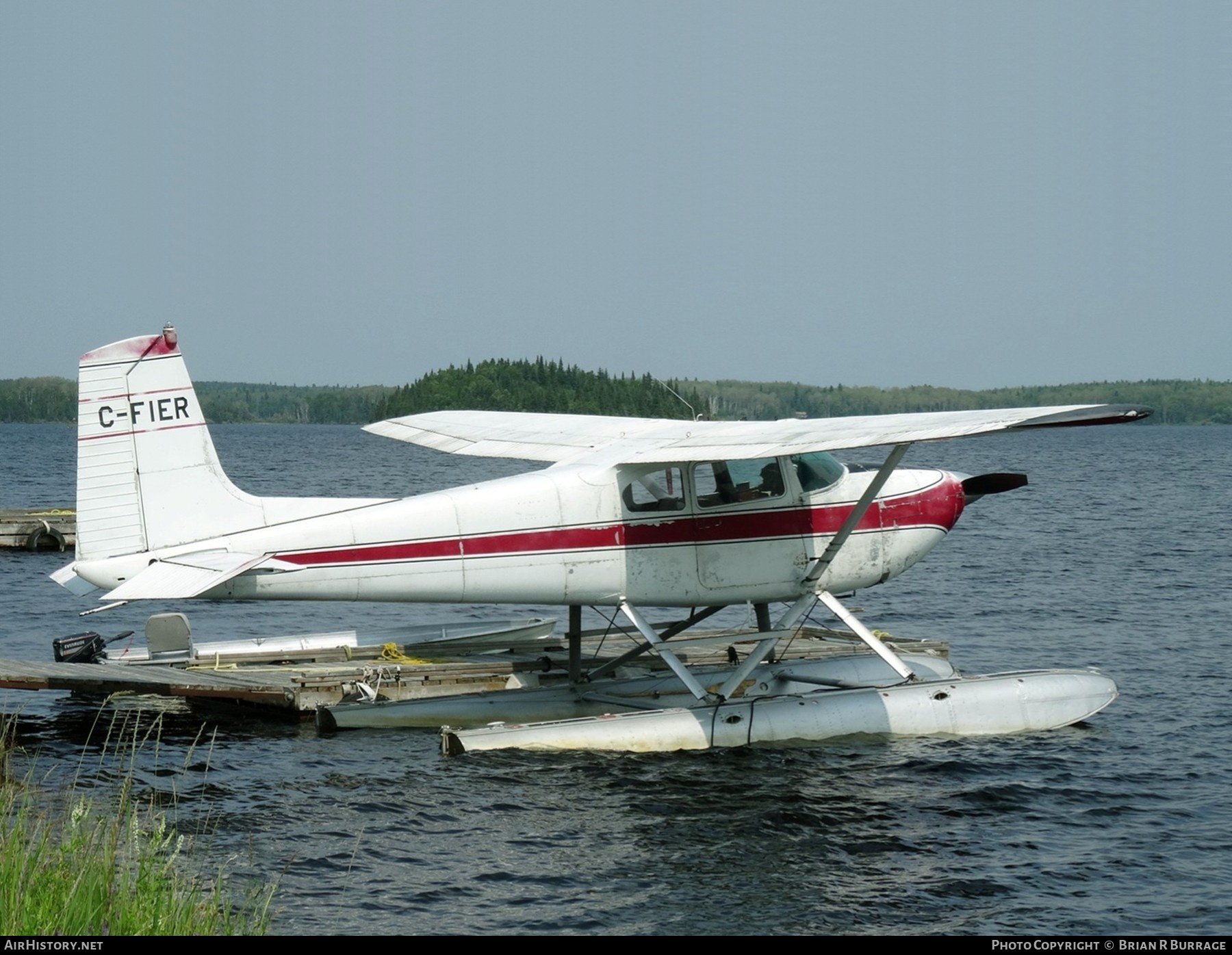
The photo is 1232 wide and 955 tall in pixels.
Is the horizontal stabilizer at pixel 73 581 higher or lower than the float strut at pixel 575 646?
higher

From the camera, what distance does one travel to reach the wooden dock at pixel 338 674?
13.6 meters

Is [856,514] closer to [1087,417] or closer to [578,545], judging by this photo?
[1087,417]

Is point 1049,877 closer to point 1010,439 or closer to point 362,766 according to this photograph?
point 362,766

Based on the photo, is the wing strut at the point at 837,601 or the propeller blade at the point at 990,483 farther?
the propeller blade at the point at 990,483

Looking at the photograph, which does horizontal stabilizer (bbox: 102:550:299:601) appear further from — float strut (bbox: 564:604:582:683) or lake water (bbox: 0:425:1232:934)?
float strut (bbox: 564:604:582:683)

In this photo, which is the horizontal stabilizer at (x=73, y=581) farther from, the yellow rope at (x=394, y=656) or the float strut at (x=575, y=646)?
the float strut at (x=575, y=646)

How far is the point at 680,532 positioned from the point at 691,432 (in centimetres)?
179

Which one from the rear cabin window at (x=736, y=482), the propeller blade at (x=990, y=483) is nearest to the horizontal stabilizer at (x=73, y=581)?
the rear cabin window at (x=736, y=482)

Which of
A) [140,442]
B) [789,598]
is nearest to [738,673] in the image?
[789,598]

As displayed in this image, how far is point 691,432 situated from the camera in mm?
14961

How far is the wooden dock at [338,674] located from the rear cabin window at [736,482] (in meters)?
1.73

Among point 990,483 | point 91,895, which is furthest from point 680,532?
point 91,895

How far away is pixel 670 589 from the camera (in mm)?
13562

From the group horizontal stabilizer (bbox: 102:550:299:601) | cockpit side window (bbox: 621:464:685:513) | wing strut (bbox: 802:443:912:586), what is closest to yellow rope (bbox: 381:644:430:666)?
horizontal stabilizer (bbox: 102:550:299:601)
